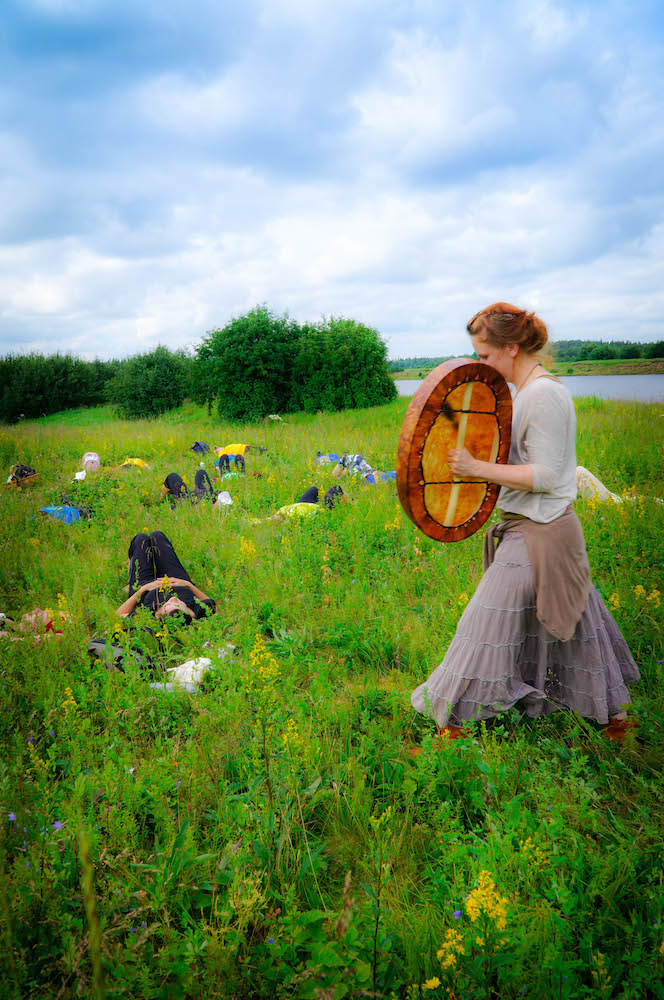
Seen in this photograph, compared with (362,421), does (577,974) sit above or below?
below

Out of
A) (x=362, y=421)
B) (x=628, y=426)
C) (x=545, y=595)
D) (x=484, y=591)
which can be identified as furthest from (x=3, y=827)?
(x=362, y=421)

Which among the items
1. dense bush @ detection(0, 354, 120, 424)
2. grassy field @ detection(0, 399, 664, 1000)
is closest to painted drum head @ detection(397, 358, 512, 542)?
grassy field @ detection(0, 399, 664, 1000)

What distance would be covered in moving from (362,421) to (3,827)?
11235 millimetres

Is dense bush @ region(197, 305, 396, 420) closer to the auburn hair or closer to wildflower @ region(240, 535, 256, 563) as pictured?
wildflower @ region(240, 535, 256, 563)

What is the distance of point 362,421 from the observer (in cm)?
1270

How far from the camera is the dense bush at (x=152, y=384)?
84.7 feet

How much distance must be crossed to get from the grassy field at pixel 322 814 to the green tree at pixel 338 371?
444 inches

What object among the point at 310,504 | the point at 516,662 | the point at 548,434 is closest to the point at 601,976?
the point at 516,662

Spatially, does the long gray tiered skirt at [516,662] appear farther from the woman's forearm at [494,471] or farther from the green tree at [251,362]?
the green tree at [251,362]

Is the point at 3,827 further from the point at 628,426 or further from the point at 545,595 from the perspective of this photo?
the point at 628,426

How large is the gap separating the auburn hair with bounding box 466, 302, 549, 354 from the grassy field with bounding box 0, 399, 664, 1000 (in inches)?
74.1

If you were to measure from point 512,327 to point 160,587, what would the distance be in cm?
336

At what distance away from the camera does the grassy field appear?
1.64 metres

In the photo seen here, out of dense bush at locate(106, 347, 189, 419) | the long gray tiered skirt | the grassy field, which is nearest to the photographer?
the grassy field
